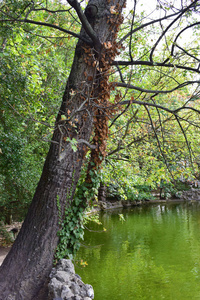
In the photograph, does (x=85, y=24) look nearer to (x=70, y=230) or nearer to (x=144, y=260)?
(x=70, y=230)

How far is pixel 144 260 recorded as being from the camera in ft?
25.3

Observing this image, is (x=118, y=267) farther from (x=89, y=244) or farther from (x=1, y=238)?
(x=1, y=238)

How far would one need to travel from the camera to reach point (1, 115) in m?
7.06

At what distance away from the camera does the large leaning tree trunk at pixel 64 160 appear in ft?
10.9

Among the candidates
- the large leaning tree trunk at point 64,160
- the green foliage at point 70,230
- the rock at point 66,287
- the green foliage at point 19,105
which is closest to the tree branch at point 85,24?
the large leaning tree trunk at point 64,160

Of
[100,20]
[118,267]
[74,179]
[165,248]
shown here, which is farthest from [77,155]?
[165,248]

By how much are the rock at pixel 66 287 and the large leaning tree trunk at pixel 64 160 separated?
0.77 ft

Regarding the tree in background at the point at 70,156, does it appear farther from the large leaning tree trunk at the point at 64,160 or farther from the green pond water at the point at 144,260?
the green pond water at the point at 144,260

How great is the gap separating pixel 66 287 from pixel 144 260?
5.18 meters

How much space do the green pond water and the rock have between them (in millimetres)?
1159

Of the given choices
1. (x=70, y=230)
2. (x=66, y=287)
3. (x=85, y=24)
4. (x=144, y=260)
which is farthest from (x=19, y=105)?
(x=144, y=260)

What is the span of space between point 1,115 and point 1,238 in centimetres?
365

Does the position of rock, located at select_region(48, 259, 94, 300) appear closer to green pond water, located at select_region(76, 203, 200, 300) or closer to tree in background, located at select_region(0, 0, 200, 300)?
tree in background, located at select_region(0, 0, 200, 300)

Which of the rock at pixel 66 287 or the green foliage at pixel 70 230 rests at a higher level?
the green foliage at pixel 70 230
